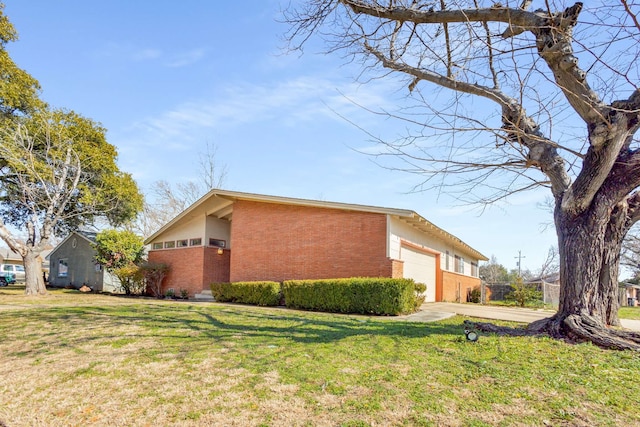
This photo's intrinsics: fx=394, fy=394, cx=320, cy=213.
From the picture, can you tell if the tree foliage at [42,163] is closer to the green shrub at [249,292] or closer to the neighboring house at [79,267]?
the neighboring house at [79,267]

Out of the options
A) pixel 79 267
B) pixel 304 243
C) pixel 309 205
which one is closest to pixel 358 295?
pixel 304 243

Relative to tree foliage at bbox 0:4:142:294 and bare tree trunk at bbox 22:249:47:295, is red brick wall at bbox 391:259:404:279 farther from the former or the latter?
bare tree trunk at bbox 22:249:47:295

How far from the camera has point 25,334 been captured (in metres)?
7.44

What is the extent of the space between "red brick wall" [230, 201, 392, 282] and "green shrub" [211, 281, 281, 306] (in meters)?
0.91

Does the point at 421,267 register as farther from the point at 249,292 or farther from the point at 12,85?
the point at 12,85

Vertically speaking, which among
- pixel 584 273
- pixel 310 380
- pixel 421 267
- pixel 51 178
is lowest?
pixel 310 380

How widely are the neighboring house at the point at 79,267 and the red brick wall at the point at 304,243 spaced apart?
1092 centimetres

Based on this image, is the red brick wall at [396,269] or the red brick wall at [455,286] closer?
the red brick wall at [396,269]

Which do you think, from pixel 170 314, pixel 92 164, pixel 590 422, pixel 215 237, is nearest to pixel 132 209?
pixel 92 164

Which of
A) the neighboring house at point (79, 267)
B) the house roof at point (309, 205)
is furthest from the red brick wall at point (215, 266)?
the neighboring house at point (79, 267)

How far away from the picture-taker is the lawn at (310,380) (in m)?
3.69

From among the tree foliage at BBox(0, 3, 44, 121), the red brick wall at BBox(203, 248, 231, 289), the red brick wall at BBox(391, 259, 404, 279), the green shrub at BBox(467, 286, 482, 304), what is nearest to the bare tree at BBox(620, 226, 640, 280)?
the green shrub at BBox(467, 286, 482, 304)

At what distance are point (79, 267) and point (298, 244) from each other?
19.1 metres

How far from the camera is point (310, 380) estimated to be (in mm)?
4582
